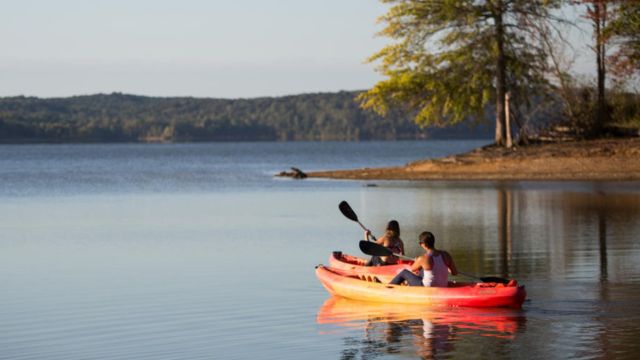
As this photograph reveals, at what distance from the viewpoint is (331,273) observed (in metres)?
20.1

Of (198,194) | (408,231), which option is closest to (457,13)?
(198,194)

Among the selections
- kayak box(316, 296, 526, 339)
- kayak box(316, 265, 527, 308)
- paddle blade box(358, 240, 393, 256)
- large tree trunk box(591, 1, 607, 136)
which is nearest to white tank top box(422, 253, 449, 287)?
kayak box(316, 265, 527, 308)

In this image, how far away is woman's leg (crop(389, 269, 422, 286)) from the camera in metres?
18.8

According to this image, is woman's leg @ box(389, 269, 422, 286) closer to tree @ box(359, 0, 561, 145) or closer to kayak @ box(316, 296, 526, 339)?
kayak @ box(316, 296, 526, 339)

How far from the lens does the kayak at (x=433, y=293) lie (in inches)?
692

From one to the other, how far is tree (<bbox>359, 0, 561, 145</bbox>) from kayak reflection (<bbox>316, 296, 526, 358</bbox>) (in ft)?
122

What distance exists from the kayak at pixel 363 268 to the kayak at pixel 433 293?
1.84 feet

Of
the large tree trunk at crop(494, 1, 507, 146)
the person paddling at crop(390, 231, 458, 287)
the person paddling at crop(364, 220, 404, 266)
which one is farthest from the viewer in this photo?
the large tree trunk at crop(494, 1, 507, 146)

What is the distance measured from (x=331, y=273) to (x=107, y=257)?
729cm

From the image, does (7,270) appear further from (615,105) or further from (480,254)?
(615,105)

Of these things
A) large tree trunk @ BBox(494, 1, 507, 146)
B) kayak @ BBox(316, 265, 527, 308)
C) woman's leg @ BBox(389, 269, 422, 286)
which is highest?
large tree trunk @ BBox(494, 1, 507, 146)

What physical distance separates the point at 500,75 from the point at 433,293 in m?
38.2

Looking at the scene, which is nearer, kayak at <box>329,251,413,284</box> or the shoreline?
kayak at <box>329,251,413,284</box>

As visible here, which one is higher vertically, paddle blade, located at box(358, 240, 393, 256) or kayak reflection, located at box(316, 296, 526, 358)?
paddle blade, located at box(358, 240, 393, 256)
